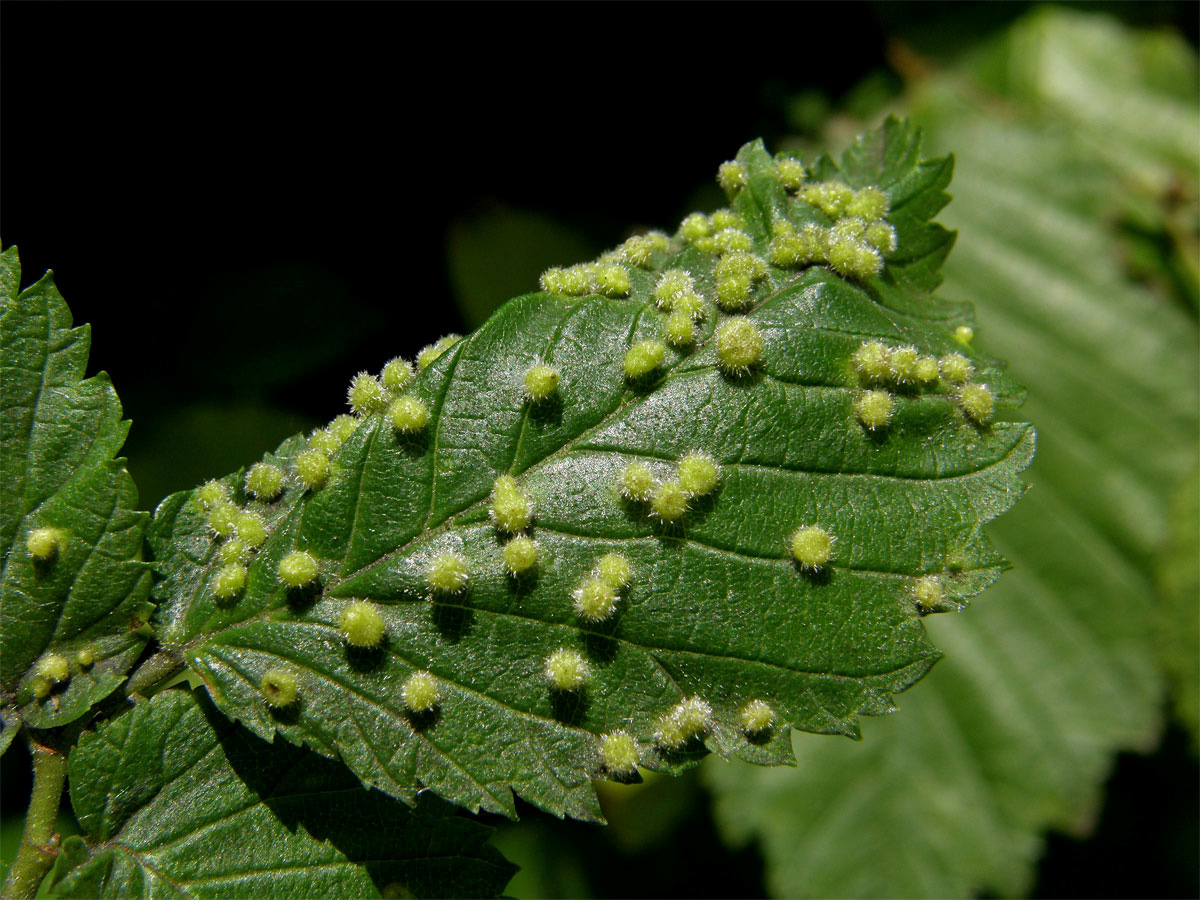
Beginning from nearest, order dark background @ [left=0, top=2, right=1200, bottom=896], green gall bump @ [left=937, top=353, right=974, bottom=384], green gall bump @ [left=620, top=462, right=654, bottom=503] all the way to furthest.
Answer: green gall bump @ [left=620, top=462, right=654, bottom=503], green gall bump @ [left=937, top=353, right=974, bottom=384], dark background @ [left=0, top=2, right=1200, bottom=896]

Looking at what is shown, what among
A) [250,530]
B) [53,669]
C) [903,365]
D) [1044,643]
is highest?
[903,365]

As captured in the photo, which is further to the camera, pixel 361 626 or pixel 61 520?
pixel 61 520

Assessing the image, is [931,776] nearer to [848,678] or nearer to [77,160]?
[848,678]

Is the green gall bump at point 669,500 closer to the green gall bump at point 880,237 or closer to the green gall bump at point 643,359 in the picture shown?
the green gall bump at point 643,359

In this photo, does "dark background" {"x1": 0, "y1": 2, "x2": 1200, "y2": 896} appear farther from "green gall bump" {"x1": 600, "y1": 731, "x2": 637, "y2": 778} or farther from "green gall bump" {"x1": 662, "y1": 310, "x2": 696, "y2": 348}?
"green gall bump" {"x1": 600, "y1": 731, "x2": 637, "y2": 778}

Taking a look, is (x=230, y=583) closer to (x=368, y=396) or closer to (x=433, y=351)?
(x=368, y=396)

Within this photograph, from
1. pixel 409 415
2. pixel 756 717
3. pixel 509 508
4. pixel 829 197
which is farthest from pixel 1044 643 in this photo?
pixel 409 415

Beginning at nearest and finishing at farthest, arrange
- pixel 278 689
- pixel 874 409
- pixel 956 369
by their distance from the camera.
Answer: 1. pixel 278 689
2. pixel 874 409
3. pixel 956 369

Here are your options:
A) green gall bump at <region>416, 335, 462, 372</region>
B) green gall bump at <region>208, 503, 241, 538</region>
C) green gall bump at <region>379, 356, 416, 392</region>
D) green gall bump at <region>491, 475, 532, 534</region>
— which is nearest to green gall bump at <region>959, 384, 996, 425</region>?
green gall bump at <region>491, 475, 532, 534</region>
